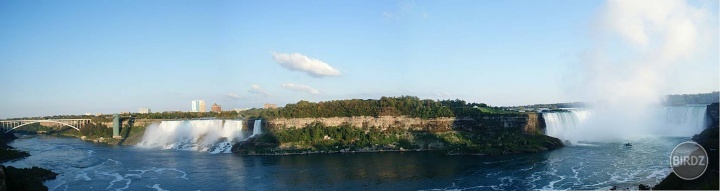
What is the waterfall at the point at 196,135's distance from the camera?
62.2m

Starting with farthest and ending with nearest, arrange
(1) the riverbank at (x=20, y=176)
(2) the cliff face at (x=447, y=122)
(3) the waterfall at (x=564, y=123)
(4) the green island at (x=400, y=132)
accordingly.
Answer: (3) the waterfall at (x=564, y=123) → (2) the cliff face at (x=447, y=122) → (4) the green island at (x=400, y=132) → (1) the riverbank at (x=20, y=176)

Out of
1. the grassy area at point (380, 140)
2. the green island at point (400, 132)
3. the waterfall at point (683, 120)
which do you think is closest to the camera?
the grassy area at point (380, 140)

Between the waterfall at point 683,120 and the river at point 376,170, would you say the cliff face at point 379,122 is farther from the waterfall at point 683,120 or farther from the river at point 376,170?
the waterfall at point 683,120

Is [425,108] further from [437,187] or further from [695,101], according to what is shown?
[695,101]

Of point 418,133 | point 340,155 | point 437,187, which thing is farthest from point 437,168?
point 418,133

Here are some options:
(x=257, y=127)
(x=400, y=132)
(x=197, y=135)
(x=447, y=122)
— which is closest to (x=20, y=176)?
(x=257, y=127)

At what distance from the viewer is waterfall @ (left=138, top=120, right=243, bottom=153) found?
62.2 meters

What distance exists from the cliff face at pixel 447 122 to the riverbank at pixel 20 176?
28.7 m

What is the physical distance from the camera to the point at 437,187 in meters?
31.4

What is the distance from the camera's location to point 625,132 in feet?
198

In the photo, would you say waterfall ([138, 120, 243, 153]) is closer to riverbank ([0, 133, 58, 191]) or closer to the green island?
the green island

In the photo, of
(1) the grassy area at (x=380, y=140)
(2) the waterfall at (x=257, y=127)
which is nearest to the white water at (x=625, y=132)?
(1) the grassy area at (x=380, y=140)

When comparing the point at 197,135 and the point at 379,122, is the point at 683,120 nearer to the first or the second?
the point at 379,122

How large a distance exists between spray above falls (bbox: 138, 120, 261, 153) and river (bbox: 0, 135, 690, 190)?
790cm
